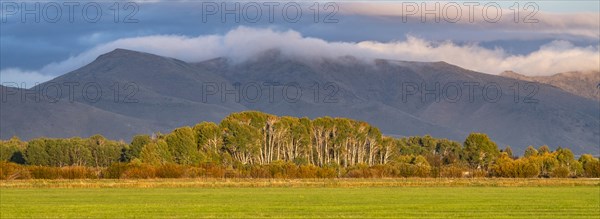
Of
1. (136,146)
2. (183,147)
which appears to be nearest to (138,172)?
(183,147)

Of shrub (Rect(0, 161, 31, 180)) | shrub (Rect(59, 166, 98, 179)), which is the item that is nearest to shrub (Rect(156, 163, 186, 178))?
shrub (Rect(59, 166, 98, 179))

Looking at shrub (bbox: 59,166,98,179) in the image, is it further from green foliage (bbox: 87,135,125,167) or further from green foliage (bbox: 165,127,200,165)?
green foliage (bbox: 87,135,125,167)

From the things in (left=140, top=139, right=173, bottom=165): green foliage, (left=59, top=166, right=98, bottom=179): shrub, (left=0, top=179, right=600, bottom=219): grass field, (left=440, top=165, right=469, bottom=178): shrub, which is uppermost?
(left=140, top=139, right=173, bottom=165): green foliage

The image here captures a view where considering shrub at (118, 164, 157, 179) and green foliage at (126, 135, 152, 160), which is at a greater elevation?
green foliage at (126, 135, 152, 160)

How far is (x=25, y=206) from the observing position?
171ft

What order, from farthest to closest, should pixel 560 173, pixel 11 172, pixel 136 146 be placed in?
1. pixel 136 146
2. pixel 560 173
3. pixel 11 172

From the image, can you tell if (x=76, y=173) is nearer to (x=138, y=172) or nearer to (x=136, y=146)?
(x=138, y=172)

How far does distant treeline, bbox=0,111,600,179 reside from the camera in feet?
372

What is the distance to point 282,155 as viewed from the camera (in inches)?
6201

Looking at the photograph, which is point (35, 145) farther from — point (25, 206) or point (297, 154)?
point (25, 206)

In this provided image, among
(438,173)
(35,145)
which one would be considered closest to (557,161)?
(438,173)

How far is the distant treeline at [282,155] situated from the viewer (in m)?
113

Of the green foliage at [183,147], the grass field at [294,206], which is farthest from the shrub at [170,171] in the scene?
the grass field at [294,206]

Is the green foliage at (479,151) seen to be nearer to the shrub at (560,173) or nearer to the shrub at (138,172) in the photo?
the shrub at (560,173)
